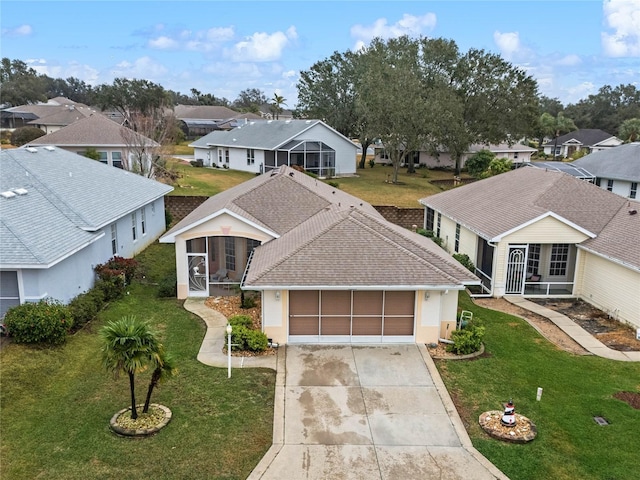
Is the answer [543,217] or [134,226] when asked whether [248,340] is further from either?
[543,217]

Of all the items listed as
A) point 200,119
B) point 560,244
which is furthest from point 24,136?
point 560,244

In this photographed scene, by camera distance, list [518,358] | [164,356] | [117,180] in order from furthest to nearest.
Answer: [117,180], [518,358], [164,356]

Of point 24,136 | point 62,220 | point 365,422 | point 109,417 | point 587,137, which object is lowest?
point 365,422

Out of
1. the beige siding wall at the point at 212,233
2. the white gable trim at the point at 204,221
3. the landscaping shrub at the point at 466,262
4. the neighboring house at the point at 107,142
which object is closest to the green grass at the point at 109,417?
the beige siding wall at the point at 212,233

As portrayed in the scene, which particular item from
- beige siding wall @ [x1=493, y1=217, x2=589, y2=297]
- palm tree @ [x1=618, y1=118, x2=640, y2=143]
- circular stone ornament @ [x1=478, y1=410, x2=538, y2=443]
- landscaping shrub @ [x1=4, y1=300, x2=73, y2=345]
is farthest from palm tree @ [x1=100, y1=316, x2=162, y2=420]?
palm tree @ [x1=618, y1=118, x2=640, y2=143]

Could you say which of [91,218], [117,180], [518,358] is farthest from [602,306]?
[117,180]

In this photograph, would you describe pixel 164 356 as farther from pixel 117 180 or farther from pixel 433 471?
pixel 117 180

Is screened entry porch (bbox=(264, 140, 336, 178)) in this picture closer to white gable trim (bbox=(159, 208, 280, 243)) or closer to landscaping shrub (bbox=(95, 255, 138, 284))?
landscaping shrub (bbox=(95, 255, 138, 284))

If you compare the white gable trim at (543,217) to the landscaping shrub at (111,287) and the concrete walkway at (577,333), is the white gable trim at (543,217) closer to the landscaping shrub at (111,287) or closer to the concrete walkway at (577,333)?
the concrete walkway at (577,333)
